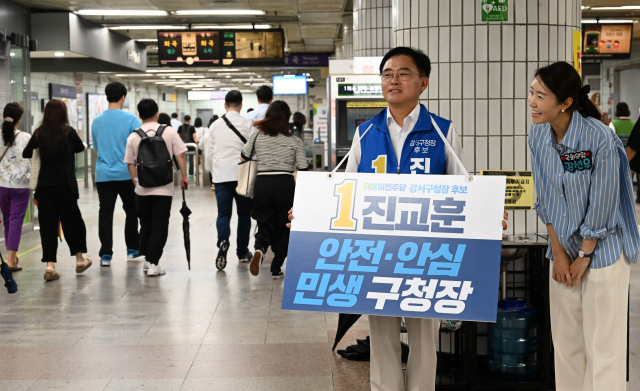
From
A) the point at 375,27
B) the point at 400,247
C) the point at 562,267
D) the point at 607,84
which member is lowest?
the point at 562,267

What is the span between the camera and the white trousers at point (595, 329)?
266 cm

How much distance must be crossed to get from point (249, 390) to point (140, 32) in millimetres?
13190

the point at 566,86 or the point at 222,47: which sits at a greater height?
the point at 222,47

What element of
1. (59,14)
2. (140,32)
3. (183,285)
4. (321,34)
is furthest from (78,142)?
(321,34)

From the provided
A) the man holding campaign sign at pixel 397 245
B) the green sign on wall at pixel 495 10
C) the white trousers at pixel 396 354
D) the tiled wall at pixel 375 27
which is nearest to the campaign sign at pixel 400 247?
the man holding campaign sign at pixel 397 245

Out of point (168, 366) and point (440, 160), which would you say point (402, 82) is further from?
point (168, 366)

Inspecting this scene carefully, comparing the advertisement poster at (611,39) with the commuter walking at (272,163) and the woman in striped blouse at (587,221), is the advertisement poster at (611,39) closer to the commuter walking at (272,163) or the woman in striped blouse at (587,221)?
the commuter walking at (272,163)

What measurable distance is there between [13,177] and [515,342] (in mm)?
5101

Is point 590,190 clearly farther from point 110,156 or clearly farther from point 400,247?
point 110,156

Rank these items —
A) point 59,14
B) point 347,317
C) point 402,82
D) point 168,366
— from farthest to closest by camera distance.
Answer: point 59,14, point 168,366, point 347,317, point 402,82

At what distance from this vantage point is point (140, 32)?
1541 centimetres

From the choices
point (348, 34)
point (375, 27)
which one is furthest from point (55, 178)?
point (348, 34)

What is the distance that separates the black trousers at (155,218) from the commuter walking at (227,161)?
575mm

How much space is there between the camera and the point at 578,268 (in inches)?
Answer: 106
